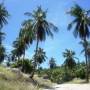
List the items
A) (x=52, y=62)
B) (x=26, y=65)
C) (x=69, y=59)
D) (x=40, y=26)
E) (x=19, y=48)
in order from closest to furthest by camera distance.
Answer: (x=40, y=26), (x=26, y=65), (x=19, y=48), (x=69, y=59), (x=52, y=62)

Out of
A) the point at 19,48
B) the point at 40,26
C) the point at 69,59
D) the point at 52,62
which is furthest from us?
the point at 52,62

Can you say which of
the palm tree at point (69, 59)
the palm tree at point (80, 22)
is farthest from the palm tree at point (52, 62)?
the palm tree at point (80, 22)

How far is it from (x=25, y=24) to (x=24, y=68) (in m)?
25.7

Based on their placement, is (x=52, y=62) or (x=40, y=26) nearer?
(x=40, y=26)

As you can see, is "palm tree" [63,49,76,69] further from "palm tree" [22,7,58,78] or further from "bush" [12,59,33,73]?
"palm tree" [22,7,58,78]

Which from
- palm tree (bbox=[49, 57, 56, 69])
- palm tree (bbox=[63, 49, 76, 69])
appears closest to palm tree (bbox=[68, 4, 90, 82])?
palm tree (bbox=[63, 49, 76, 69])

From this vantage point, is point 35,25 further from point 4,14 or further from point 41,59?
point 41,59

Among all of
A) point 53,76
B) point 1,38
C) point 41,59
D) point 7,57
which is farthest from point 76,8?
point 53,76

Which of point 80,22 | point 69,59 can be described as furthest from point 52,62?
point 80,22

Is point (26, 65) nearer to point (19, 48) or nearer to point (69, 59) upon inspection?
point (19, 48)

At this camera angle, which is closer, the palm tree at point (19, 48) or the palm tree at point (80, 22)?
the palm tree at point (80, 22)

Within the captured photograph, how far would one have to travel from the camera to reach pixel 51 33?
49625 millimetres

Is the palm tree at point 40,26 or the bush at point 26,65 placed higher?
the palm tree at point 40,26

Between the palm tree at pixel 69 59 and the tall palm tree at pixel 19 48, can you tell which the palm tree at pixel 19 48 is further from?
the palm tree at pixel 69 59
